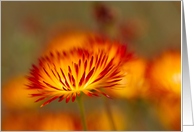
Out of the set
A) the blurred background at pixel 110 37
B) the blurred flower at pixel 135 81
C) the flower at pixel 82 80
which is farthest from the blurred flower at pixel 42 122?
the flower at pixel 82 80

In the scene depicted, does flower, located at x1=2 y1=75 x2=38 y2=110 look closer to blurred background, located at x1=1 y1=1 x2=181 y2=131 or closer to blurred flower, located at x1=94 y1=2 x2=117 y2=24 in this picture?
blurred background, located at x1=1 y1=1 x2=181 y2=131

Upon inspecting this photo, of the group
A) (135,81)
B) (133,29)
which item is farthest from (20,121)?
(133,29)

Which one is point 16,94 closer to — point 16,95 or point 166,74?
point 16,95

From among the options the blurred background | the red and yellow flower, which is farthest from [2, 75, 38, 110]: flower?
the red and yellow flower

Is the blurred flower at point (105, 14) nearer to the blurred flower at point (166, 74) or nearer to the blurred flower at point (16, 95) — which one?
the blurred flower at point (166, 74)

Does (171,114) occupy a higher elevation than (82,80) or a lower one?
lower

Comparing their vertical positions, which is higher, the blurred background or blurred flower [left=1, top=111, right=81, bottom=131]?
the blurred background
